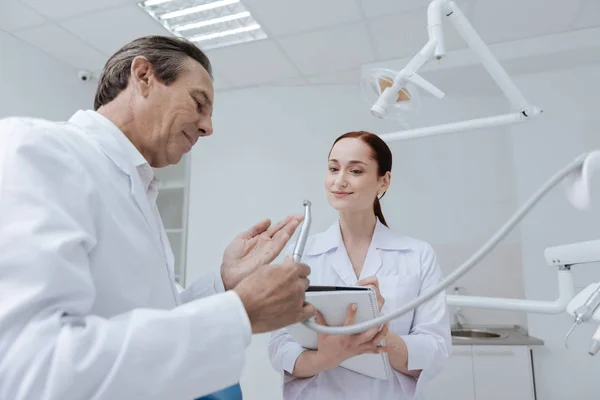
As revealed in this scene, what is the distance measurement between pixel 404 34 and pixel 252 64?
108cm

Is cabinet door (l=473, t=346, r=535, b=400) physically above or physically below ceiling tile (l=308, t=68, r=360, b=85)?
below

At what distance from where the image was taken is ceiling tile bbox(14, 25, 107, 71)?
2.76 m

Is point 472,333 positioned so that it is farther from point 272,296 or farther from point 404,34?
point 272,296

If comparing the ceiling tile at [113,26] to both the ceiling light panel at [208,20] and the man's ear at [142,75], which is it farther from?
the man's ear at [142,75]

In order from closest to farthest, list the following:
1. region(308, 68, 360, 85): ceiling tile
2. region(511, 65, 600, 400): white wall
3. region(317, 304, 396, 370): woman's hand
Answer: region(317, 304, 396, 370): woman's hand
region(511, 65, 600, 400): white wall
region(308, 68, 360, 85): ceiling tile

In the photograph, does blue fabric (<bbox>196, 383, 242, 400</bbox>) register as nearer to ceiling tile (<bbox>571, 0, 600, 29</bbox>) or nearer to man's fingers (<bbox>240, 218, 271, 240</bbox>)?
man's fingers (<bbox>240, 218, 271, 240</bbox>)

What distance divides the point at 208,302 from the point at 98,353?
152mm

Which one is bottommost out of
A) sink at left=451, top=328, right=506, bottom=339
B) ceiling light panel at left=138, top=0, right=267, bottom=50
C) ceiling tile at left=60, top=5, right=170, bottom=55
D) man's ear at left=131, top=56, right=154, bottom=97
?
sink at left=451, top=328, right=506, bottom=339

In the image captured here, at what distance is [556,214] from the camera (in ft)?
9.37

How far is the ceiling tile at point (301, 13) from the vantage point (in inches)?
95.9

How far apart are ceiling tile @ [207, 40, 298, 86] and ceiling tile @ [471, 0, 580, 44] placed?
1261 millimetres

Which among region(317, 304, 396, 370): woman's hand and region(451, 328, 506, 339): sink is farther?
region(451, 328, 506, 339): sink

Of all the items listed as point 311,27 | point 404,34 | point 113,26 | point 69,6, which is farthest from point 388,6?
point 69,6

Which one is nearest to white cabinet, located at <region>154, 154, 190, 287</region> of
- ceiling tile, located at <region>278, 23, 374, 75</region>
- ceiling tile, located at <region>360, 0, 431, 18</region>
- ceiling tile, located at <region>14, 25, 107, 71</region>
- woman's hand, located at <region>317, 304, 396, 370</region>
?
ceiling tile, located at <region>14, 25, 107, 71</region>
